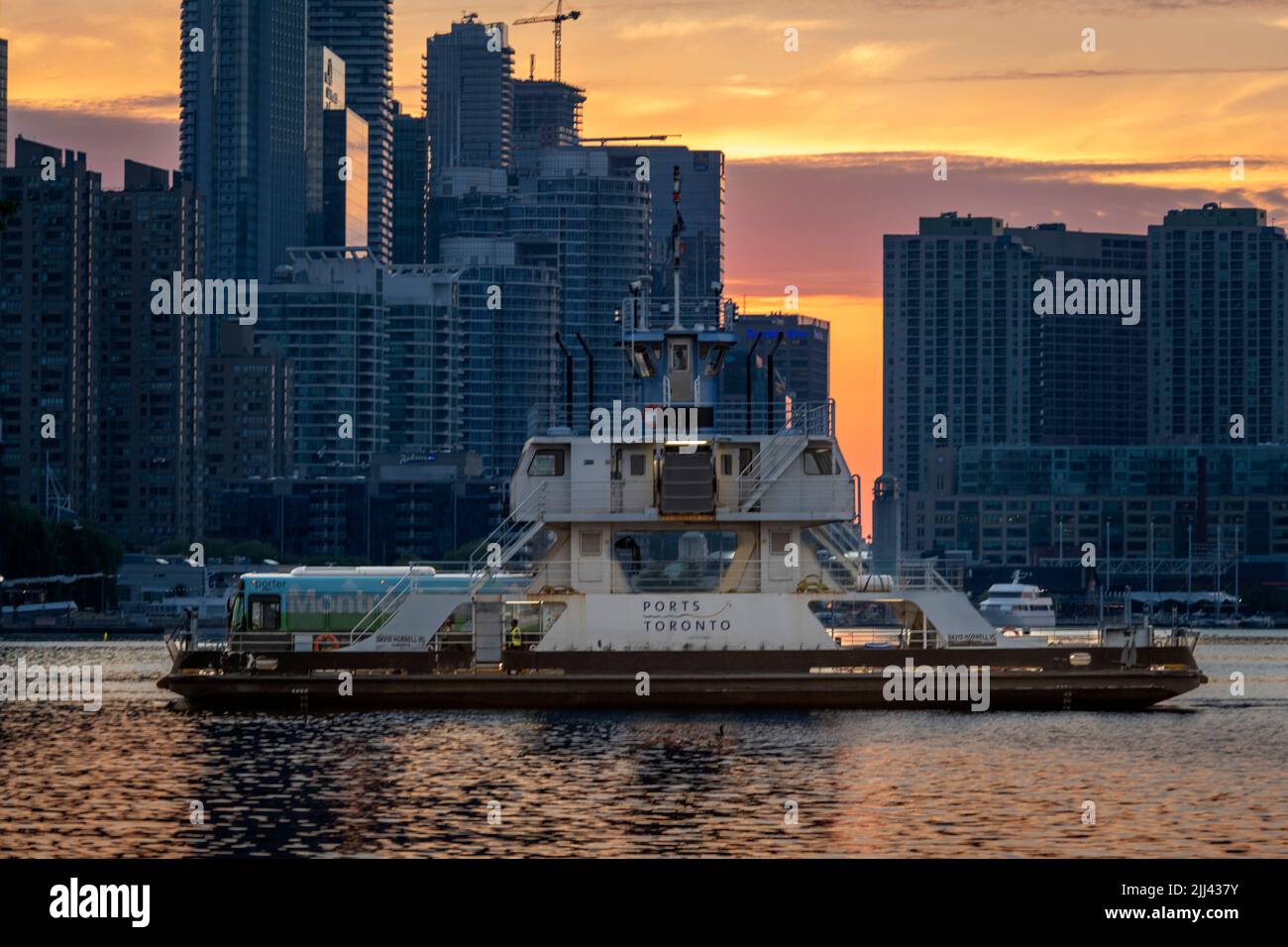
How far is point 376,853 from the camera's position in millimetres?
32375

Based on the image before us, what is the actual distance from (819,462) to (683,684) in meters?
6.24

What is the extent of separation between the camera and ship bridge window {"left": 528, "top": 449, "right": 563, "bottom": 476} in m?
53.0

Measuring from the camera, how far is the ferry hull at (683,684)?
5116 cm

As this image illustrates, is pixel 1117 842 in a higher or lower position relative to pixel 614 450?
lower

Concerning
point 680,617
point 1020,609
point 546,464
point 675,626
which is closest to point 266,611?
point 546,464

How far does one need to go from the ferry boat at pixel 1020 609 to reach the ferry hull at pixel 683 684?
76.0 meters

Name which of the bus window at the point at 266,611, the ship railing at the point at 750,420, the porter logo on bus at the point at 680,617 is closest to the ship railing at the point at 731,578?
the porter logo on bus at the point at 680,617

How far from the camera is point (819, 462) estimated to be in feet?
175

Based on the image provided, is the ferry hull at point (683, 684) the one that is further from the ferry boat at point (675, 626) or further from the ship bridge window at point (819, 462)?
the ship bridge window at point (819, 462)

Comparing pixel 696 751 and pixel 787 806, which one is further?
pixel 696 751

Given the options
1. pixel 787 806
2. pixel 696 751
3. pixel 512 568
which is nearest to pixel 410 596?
pixel 512 568
